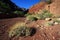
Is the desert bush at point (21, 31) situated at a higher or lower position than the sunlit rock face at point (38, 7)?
lower

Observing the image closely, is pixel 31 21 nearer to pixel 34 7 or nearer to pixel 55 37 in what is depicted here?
pixel 55 37

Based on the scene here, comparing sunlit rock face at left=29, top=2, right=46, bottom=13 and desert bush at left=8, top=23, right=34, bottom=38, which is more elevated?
sunlit rock face at left=29, top=2, right=46, bottom=13

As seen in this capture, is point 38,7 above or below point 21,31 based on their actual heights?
above

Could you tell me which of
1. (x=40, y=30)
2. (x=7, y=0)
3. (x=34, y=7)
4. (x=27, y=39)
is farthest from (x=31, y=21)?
(x=7, y=0)

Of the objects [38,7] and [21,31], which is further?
[38,7]

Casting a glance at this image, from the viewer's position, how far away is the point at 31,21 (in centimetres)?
1530

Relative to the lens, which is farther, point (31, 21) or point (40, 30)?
point (31, 21)

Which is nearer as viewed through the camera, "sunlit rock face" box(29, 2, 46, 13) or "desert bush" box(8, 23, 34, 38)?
"desert bush" box(8, 23, 34, 38)

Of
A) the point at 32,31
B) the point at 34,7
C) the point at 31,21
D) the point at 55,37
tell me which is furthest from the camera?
the point at 34,7

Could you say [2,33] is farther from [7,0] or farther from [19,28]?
[7,0]

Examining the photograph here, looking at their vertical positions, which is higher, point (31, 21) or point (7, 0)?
point (7, 0)

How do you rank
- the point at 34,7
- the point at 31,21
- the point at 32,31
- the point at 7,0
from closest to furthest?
the point at 32,31, the point at 31,21, the point at 34,7, the point at 7,0

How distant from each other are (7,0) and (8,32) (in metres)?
32.0

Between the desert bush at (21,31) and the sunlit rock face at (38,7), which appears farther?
the sunlit rock face at (38,7)
